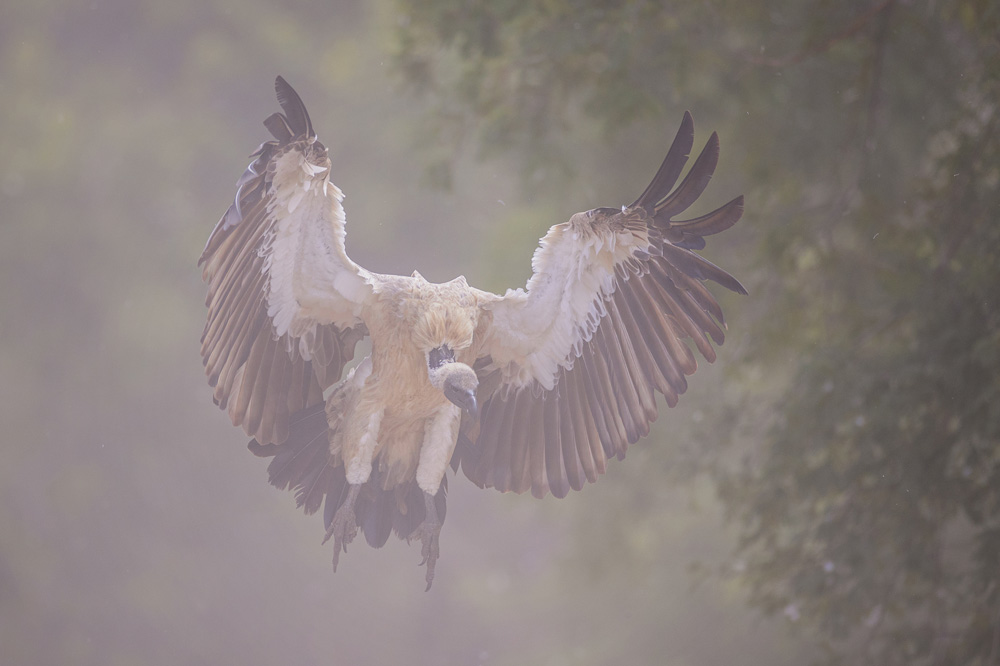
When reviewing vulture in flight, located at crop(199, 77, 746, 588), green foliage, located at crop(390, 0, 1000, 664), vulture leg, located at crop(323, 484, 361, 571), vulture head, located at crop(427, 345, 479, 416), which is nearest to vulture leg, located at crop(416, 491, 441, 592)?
vulture in flight, located at crop(199, 77, 746, 588)

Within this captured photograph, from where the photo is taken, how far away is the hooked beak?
68.7 inches

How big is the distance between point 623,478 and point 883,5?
279cm

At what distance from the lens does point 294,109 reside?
1.73 m

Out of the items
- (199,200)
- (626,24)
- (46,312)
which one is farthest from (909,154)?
(46,312)

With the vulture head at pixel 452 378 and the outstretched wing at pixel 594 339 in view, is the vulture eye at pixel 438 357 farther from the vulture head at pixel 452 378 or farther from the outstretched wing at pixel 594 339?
the outstretched wing at pixel 594 339

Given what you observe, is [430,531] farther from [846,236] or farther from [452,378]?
[846,236]

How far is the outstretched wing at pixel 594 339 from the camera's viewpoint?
1.97m

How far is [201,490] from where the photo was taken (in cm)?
421

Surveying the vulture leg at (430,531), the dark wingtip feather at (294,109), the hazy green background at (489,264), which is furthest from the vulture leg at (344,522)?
the hazy green background at (489,264)

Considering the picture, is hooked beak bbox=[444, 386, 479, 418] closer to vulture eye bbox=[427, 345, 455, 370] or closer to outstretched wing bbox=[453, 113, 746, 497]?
vulture eye bbox=[427, 345, 455, 370]

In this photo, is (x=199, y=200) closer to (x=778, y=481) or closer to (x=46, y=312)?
(x=46, y=312)

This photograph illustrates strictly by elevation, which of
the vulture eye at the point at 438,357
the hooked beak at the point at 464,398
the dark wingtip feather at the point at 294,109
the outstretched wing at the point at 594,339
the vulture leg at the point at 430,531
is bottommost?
the vulture leg at the point at 430,531

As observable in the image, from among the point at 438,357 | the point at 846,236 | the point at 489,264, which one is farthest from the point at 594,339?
the point at 846,236

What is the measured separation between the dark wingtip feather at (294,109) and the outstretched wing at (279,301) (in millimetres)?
104
